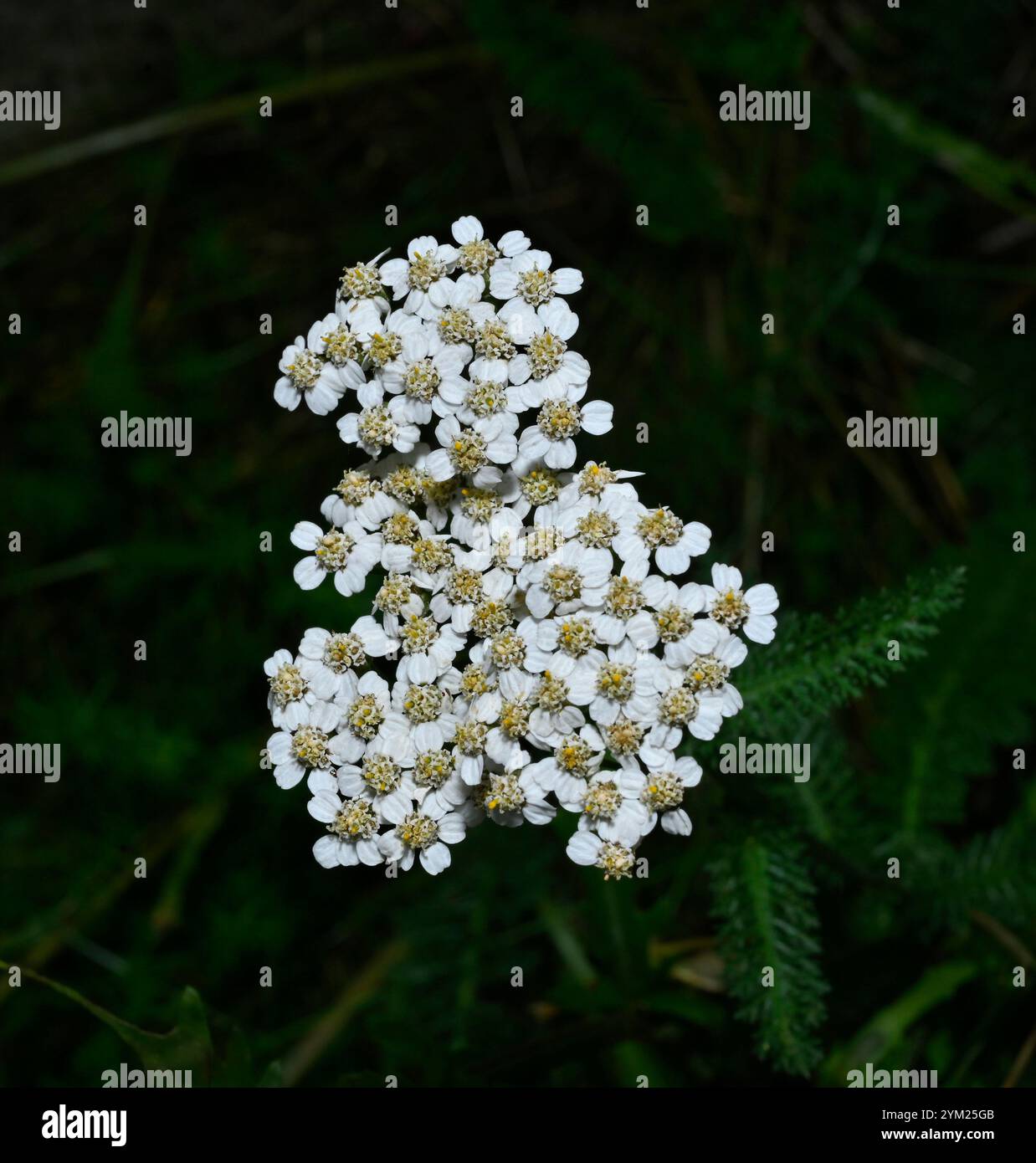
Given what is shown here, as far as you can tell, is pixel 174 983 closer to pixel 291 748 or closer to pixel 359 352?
pixel 291 748

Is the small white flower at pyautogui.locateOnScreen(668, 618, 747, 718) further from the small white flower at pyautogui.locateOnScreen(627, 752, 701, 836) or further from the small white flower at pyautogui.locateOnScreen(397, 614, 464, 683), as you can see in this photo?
the small white flower at pyautogui.locateOnScreen(397, 614, 464, 683)

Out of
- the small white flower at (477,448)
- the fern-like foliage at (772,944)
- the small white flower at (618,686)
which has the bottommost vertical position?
the fern-like foliage at (772,944)

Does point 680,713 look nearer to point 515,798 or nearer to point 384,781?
point 515,798

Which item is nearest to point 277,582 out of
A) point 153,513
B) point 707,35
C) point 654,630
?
point 153,513

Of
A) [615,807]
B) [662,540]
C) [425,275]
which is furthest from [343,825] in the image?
[425,275]

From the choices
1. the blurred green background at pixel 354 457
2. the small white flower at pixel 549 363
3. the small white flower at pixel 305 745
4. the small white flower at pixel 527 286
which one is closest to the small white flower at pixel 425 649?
the small white flower at pixel 305 745

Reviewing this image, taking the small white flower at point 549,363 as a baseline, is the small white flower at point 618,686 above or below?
below

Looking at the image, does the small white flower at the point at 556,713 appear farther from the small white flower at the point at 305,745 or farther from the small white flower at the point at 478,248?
the small white flower at the point at 478,248
